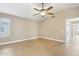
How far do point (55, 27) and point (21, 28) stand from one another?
69cm

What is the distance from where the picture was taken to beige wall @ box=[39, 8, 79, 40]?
2.01 m

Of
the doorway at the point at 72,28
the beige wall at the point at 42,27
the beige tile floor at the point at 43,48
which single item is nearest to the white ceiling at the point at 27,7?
the beige wall at the point at 42,27

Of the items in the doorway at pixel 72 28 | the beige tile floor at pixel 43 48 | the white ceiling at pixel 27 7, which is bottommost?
the beige tile floor at pixel 43 48

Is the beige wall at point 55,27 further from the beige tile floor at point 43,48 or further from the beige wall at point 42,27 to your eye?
the beige tile floor at point 43,48

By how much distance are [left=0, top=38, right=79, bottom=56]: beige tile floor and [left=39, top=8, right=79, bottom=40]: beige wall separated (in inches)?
5.5

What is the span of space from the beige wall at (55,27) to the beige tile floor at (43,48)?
138 mm

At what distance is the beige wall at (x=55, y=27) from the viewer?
6.58ft

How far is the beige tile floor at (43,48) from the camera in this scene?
76.4 inches

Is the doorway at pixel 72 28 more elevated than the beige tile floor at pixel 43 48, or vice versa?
the doorway at pixel 72 28

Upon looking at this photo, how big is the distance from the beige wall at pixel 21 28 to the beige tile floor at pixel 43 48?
138 millimetres

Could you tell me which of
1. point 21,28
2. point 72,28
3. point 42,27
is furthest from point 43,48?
point 72,28

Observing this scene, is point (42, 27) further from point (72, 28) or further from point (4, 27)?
point (4, 27)

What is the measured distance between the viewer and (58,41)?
6.48 ft

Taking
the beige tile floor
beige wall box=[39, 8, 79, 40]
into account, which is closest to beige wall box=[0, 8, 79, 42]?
beige wall box=[39, 8, 79, 40]
